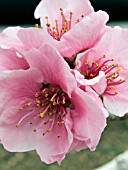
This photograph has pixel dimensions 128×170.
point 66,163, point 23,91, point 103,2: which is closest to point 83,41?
point 23,91

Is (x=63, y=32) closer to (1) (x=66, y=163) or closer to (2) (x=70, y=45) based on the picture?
(2) (x=70, y=45)

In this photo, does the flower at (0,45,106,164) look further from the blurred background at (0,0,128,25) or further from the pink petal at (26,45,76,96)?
the blurred background at (0,0,128,25)

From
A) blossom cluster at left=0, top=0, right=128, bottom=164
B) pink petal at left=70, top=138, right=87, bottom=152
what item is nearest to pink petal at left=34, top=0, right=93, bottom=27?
blossom cluster at left=0, top=0, right=128, bottom=164

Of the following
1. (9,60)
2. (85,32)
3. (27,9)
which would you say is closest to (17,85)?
(9,60)

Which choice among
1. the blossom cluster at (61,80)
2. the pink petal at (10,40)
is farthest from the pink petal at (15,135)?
the pink petal at (10,40)

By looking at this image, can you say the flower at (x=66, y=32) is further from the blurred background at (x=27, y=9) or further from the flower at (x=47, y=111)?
the blurred background at (x=27, y=9)

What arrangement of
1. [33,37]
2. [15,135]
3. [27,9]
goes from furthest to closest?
[27,9]
[15,135]
[33,37]

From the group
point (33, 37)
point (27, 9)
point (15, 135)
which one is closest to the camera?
point (33, 37)

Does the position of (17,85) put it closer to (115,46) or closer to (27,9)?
(115,46)
